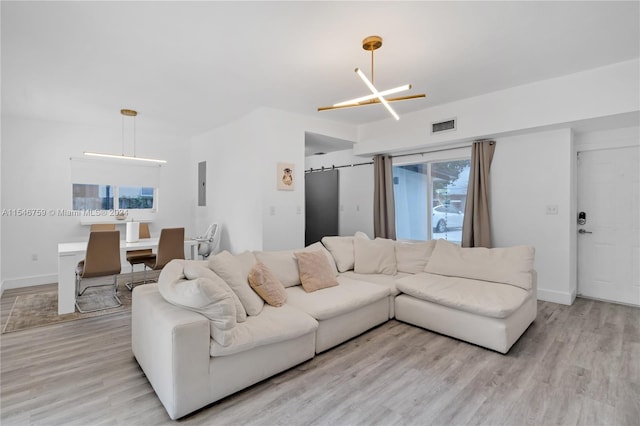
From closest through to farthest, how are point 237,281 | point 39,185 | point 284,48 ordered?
1. point 237,281
2. point 284,48
3. point 39,185

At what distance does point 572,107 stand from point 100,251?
18.6 ft

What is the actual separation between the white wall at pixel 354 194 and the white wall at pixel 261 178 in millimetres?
852

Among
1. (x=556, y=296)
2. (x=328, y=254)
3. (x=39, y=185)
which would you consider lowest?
(x=556, y=296)

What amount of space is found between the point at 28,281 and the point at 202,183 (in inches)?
119

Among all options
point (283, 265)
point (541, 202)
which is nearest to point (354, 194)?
point (541, 202)

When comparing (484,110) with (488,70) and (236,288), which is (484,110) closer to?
(488,70)

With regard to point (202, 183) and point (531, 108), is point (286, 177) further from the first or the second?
point (531, 108)

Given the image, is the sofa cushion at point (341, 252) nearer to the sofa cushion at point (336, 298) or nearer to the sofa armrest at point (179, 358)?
the sofa cushion at point (336, 298)

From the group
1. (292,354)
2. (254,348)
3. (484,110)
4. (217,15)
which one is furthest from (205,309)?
(484,110)

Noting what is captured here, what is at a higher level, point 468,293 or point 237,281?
point 237,281

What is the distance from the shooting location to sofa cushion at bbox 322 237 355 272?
386cm

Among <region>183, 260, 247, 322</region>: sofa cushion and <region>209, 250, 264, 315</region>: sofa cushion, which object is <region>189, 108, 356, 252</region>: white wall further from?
<region>183, 260, 247, 322</region>: sofa cushion

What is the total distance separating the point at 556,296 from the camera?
3.93m

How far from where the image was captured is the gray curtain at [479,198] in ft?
14.2
